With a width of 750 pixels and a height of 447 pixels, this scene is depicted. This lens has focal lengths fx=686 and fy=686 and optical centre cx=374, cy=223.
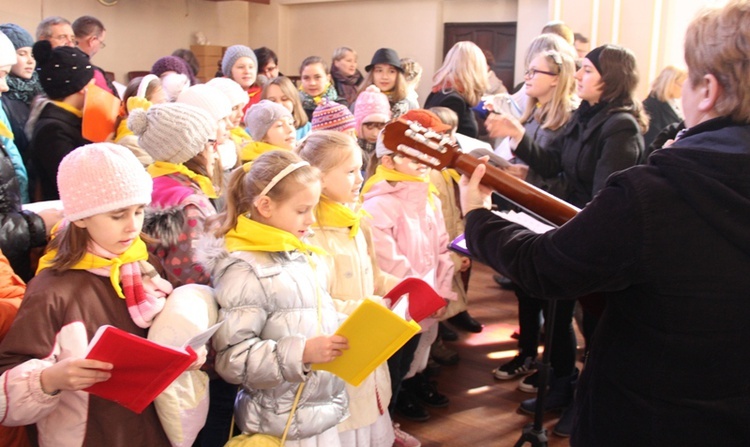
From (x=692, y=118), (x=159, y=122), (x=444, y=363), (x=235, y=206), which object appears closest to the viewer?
(x=692, y=118)

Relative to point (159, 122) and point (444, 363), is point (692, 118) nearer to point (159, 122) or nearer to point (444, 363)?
point (159, 122)

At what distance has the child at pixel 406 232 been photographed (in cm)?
284

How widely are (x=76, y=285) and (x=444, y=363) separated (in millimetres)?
2498

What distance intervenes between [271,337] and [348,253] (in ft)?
1.73

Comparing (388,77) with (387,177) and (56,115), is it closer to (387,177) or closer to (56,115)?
(387,177)

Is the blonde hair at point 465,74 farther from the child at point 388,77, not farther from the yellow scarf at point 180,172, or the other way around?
the yellow scarf at point 180,172

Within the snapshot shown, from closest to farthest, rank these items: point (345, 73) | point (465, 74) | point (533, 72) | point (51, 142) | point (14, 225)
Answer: point (14, 225) < point (51, 142) < point (533, 72) < point (465, 74) < point (345, 73)

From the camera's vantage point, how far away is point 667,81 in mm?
4656

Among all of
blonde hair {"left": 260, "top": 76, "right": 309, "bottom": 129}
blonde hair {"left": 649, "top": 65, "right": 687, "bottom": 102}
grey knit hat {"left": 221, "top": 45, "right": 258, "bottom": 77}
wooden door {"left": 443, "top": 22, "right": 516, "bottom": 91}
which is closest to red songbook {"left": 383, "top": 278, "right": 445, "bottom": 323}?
blonde hair {"left": 260, "top": 76, "right": 309, "bottom": 129}

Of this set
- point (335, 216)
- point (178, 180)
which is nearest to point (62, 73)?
point (178, 180)

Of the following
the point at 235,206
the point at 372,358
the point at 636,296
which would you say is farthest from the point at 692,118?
the point at 235,206

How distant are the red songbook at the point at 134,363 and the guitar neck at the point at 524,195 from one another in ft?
2.66

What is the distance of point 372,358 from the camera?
5.75ft

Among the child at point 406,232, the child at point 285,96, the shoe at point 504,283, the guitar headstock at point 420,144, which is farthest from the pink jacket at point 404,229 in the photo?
the shoe at point 504,283
